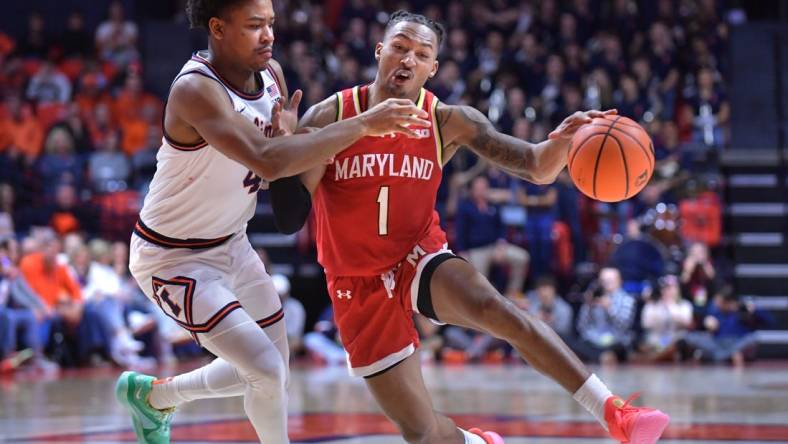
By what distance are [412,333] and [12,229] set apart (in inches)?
407

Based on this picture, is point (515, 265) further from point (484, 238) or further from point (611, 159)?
point (611, 159)

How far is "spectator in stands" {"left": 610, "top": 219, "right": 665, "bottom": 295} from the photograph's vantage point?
14.5m

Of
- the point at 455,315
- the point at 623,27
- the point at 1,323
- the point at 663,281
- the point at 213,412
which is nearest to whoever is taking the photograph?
the point at 455,315

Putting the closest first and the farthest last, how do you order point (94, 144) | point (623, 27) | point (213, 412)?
point (213, 412)
point (94, 144)
point (623, 27)

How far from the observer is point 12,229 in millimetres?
14500

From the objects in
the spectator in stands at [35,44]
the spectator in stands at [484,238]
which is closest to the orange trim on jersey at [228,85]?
the spectator in stands at [484,238]

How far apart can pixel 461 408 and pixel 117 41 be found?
11.4m

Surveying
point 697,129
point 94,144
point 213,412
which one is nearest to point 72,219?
point 94,144

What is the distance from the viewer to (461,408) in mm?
8508

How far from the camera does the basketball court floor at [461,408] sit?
698cm

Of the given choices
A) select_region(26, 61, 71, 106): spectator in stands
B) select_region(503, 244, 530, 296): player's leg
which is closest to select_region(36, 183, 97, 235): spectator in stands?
select_region(26, 61, 71, 106): spectator in stands

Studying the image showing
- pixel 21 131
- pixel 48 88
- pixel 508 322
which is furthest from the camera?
pixel 48 88

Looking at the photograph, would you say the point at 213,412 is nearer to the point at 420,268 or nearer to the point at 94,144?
the point at 420,268

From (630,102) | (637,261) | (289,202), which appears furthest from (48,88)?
(289,202)
